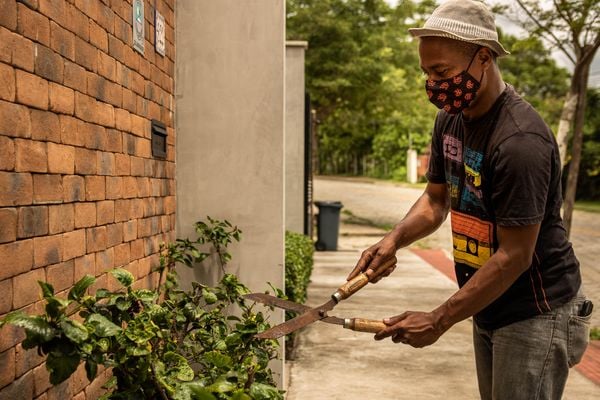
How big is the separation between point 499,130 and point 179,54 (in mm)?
2712

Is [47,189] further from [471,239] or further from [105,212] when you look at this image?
[471,239]

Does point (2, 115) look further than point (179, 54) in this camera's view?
No

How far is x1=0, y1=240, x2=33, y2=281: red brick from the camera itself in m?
2.25

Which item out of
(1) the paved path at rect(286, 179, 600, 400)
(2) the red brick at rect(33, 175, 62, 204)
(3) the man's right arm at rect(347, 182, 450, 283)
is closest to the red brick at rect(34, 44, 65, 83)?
(2) the red brick at rect(33, 175, 62, 204)

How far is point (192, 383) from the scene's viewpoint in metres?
2.29

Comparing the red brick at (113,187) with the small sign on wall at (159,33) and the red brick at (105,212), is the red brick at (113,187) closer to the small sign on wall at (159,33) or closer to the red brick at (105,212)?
the red brick at (105,212)

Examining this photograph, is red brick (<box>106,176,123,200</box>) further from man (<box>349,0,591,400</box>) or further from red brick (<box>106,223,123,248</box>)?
man (<box>349,0,591,400</box>)

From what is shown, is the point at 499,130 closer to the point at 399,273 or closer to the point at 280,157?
the point at 280,157

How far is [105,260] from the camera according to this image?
3.23 meters

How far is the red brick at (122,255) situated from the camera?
11.2 ft

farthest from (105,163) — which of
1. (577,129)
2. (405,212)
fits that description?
(405,212)

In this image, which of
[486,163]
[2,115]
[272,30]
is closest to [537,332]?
[486,163]

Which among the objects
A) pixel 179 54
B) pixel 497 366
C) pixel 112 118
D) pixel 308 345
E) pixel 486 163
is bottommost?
pixel 308 345

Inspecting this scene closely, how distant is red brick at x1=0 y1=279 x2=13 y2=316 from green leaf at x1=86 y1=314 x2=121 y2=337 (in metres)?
0.29
